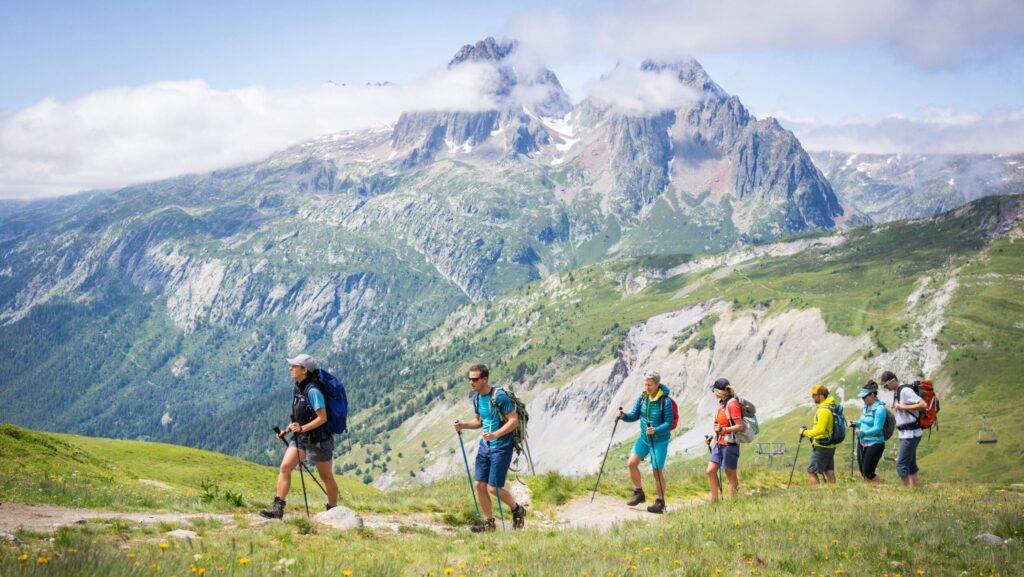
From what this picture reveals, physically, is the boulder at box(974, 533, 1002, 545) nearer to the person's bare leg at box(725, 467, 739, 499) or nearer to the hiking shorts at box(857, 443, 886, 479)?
the person's bare leg at box(725, 467, 739, 499)

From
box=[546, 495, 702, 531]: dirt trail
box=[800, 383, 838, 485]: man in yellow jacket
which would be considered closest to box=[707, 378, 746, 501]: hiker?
box=[546, 495, 702, 531]: dirt trail

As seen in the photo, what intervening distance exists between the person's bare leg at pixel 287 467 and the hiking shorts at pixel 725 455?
11.2m

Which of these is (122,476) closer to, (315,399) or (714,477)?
(315,399)

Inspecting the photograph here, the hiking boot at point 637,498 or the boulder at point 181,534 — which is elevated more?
the boulder at point 181,534

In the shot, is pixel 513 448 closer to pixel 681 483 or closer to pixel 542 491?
pixel 542 491

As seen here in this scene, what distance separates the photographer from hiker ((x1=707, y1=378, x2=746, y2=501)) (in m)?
18.8

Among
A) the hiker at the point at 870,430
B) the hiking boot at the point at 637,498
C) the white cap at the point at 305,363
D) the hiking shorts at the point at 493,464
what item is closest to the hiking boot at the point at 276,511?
the white cap at the point at 305,363

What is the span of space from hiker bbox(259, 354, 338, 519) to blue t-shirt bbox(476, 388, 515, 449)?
359 cm

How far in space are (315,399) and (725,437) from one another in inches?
438

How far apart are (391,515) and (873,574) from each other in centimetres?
1221

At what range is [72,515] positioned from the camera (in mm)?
14984

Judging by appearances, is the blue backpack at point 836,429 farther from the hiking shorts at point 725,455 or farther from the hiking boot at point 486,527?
the hiking boot at point 486,527

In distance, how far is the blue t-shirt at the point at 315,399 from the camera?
15.4 meters

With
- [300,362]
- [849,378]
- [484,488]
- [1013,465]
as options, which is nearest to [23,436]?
[300,362]
